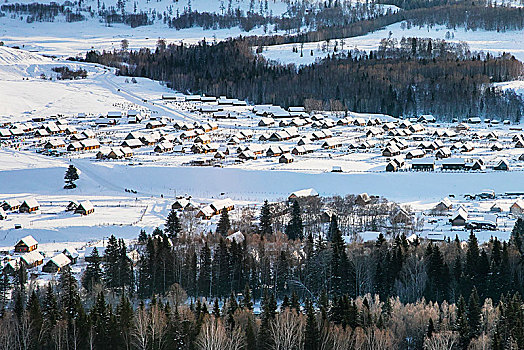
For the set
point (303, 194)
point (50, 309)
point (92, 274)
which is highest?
point (50, 309)

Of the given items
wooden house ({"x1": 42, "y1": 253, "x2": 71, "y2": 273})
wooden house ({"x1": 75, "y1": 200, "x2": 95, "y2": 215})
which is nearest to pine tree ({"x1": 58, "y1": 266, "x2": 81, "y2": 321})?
wooden house ({"x1": 42, "y1": 253, "x2": 71, "y2": 273})

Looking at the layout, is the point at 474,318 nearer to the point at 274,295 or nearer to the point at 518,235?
the point at 274,295

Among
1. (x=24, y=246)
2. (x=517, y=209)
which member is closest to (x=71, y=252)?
(x=24, y=246)

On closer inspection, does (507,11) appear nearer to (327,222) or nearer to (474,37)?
(474,37)

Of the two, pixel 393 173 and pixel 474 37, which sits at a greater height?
pixel 474 37

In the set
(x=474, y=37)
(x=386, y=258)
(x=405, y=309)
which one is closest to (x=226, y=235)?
(x=386, y=258)

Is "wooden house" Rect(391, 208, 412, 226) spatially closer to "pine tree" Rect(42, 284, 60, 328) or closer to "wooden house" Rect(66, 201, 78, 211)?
"wooden house" Rect(66, 201, 78, 211)

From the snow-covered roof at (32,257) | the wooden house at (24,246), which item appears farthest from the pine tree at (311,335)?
the wooden house at (24,246)
